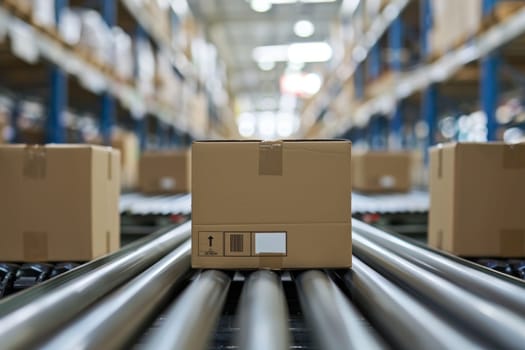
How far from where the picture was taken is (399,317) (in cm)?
82

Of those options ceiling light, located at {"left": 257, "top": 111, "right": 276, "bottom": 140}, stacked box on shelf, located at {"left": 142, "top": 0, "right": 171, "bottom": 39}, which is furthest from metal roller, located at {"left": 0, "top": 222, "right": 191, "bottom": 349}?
ceiling light, located at {"left": 257, "top": 111, "right": 276, "bottom": 140}

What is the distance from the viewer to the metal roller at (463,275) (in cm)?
89

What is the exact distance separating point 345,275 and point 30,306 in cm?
67

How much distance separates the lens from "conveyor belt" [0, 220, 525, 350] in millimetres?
726

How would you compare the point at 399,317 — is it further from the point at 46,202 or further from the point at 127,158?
the point at 127,158

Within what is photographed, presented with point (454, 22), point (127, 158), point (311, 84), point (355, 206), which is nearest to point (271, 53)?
point (311, 84)

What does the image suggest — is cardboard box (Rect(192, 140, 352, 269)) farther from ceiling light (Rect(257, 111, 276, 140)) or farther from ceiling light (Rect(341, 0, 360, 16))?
ceiling light (Rect(257, 111, 276, 140))

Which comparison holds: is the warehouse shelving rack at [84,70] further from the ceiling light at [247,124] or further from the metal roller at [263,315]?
the ceiling light at [247,124]

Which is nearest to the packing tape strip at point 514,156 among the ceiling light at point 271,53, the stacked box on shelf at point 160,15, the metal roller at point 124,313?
the metal roller at point 124,313

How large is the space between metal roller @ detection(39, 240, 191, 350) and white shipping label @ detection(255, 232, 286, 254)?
0.62 feet

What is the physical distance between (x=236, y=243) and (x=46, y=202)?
66 cm

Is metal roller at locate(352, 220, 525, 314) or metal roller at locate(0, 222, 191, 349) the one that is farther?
metal roller at locate(352, 220, 525, 314)

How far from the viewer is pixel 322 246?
3.85ft

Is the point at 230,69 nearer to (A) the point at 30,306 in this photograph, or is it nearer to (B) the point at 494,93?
(B) the point at 494,93
